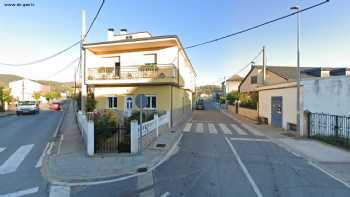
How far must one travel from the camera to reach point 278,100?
16.2m

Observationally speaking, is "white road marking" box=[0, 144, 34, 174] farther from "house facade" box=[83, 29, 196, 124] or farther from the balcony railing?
the balcony railing

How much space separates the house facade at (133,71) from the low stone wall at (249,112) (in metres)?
10.2

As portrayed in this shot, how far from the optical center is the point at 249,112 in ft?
80.0

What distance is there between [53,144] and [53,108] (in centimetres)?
2982

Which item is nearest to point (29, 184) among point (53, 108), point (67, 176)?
point (67, 176)

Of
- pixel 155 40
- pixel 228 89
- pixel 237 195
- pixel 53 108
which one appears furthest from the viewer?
pixel 228 89

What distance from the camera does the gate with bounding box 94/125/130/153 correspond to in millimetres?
7844

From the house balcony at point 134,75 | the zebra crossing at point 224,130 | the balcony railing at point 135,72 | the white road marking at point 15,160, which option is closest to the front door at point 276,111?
the zebra crossing at point 224,130

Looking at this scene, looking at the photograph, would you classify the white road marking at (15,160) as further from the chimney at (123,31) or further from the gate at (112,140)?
the chimney at (123,31)

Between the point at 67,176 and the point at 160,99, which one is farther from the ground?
the point at 160,99

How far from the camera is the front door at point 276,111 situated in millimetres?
15914

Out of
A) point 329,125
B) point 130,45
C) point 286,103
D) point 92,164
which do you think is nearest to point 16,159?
point 92,164

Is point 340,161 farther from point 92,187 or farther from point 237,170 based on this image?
point 92,187

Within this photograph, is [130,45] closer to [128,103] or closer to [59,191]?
[128,103]
